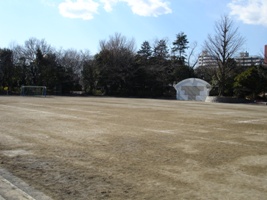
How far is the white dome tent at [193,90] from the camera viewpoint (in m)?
37.8

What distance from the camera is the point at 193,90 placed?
38875mm

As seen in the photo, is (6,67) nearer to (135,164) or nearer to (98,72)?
(98,72)

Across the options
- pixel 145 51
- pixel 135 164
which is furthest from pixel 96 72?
pixel 135 164

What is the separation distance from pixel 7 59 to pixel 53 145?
42792 mm

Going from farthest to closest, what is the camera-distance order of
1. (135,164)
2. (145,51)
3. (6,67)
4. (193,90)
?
(145,51)
(6,67)
(193,90)
(135,164)

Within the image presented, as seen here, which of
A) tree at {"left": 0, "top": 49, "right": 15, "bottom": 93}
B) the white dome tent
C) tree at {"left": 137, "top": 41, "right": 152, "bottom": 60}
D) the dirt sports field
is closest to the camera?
the dirt sports field

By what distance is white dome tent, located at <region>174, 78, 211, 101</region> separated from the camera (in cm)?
3784

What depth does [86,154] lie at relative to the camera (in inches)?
224

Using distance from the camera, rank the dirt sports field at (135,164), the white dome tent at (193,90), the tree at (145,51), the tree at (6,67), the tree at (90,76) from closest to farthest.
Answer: the dirt sports field at (135,164), the white dome tent at (193,90), the tree at (6,67), the tree at (90,76), the tree at (145,51)

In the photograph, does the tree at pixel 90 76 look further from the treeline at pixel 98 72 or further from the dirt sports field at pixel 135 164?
the dirt sports field at pixel 135 164

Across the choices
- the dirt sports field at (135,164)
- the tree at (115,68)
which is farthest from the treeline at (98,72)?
the dirt sports field at (135,164)

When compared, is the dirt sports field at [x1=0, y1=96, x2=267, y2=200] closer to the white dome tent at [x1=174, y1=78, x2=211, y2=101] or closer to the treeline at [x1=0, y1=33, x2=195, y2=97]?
→ the white dome tent at [x1=174, y1=78, x2=211, y2=101]

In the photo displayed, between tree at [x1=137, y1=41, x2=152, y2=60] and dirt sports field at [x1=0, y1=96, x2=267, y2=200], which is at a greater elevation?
tree at [x1=137, y1=41, x2=152, y2=60]

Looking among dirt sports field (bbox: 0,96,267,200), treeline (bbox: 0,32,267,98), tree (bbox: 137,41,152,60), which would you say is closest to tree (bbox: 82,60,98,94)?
treeline (bbox: 0,32,267,98)
